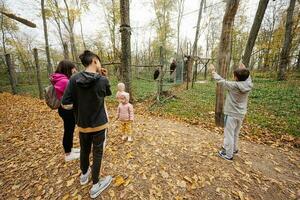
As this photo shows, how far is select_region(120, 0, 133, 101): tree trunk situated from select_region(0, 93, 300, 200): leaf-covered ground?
2996 mm

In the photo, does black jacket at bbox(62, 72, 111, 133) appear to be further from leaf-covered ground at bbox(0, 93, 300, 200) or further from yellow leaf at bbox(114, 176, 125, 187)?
leaf-covered ground at bbox(0, 93, 300, 200)

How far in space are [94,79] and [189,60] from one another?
1336cm

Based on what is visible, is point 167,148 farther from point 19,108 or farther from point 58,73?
point 19,108

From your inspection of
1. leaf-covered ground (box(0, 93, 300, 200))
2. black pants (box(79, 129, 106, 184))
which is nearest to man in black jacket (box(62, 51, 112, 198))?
black pants (box(79, 129, 106, 184))

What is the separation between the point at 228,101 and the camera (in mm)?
3100

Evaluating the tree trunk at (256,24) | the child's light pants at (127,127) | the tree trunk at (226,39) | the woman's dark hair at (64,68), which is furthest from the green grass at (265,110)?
the woman's dark hair at (64,68)

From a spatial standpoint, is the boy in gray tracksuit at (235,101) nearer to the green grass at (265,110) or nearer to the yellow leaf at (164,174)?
the yellow leaf at (164,174)

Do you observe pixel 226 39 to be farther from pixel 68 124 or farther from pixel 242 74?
pixel 68 124

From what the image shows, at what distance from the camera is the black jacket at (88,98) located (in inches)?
75.3

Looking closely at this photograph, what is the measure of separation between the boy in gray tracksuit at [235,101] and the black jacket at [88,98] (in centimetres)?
216

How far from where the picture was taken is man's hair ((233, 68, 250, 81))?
281cm

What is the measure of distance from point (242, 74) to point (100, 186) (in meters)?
3.07

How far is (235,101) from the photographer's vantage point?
2998 millimetres

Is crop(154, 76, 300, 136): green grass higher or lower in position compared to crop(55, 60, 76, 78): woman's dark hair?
lower
